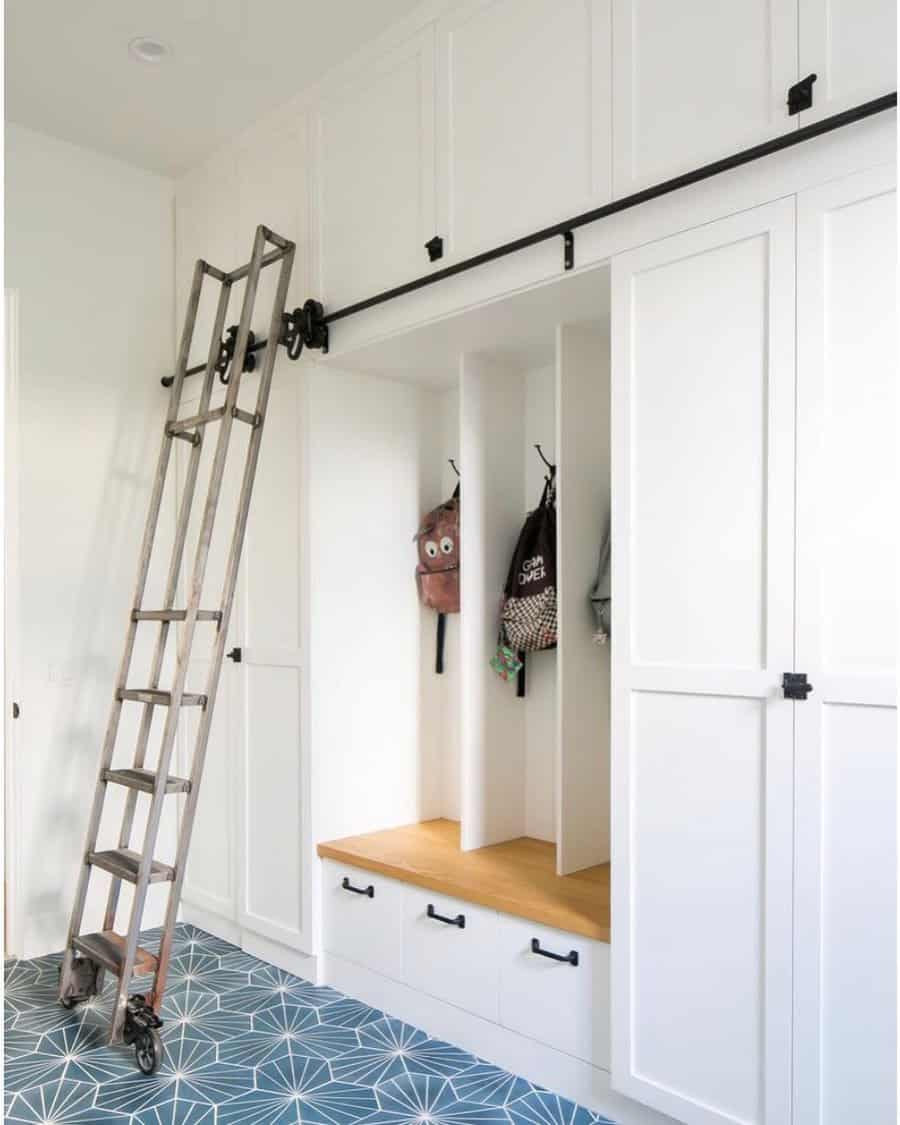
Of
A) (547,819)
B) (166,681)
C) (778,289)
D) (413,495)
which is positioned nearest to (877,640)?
(778,289)

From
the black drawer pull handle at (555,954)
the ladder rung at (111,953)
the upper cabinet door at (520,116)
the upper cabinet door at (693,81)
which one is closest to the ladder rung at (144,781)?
the ladder rung at (111,953)

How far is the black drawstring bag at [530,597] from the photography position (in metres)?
2.91

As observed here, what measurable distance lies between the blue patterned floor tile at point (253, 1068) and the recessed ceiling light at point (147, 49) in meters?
2.93

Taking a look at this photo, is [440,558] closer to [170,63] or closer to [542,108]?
[542,108]

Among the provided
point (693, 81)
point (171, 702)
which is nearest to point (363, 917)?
point (171, 702)

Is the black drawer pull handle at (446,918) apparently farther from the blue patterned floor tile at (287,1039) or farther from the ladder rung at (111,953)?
the ladder rung at (111,953)

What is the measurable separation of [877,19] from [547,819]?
2.35 metres

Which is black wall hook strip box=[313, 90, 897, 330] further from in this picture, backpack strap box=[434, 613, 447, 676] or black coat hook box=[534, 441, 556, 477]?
backpack strap box=[434, 613, 447, 676]

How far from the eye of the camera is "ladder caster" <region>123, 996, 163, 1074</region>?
252cm

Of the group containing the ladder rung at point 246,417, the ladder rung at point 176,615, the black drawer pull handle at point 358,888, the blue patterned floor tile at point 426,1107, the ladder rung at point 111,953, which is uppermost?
the ladder rung at point 246,417

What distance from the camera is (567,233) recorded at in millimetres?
2328

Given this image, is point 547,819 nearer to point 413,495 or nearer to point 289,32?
point 413,495

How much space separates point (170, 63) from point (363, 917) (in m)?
2.74

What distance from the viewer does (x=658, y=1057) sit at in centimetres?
212
